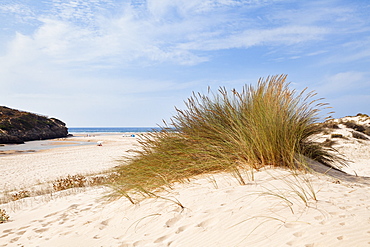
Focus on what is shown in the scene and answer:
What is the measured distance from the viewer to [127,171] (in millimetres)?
5941

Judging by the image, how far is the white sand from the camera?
270 centimetres

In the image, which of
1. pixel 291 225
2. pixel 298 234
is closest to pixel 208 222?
pixel 291 225

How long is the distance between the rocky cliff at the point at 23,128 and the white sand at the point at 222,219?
40.8 m

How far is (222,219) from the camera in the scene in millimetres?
3279

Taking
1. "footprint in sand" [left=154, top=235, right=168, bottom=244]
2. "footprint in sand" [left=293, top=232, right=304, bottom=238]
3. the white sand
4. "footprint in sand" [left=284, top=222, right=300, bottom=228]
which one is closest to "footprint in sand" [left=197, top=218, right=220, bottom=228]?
the white sand

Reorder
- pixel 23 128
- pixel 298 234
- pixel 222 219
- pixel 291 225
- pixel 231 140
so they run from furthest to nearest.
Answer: pixel 23 128 < pixel 231 140 < pixel 222 219 < pixel 291 225 < pixel 298 234

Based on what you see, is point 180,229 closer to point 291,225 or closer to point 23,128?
point 291,225

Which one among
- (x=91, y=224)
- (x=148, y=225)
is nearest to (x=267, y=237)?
(x=148, y=225)

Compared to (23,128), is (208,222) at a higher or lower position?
lower

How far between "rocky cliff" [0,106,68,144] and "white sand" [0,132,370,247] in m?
40.8

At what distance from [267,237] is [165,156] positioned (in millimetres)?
3133

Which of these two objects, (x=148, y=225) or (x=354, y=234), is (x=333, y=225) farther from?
(x=148, y=225)

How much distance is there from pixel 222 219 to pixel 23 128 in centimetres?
5089

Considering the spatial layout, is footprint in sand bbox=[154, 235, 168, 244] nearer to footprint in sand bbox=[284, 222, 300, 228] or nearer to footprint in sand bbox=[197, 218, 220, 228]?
footprint in sand bbox=[197, 218, 220, 228]
